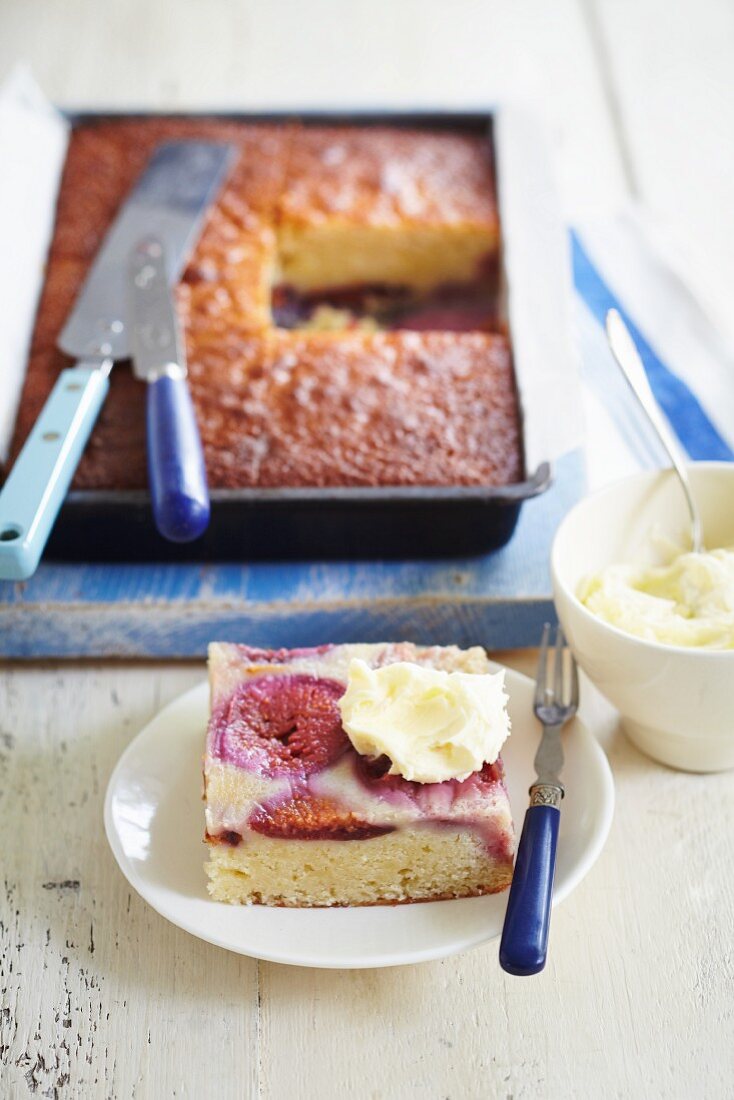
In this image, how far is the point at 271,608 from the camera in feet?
6.73

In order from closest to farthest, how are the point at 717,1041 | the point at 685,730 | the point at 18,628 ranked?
the point at 717,1041
the point at 685,730
the point at 18,628

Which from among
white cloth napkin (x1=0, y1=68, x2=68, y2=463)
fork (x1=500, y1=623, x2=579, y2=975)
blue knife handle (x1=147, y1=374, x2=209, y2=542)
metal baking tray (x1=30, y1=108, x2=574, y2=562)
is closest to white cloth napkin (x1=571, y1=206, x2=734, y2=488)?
metal baking tray (x1=30, y1=108, x2=574, y2=562)

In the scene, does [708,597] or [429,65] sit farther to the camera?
[429,65]

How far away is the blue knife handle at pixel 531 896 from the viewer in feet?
4.48

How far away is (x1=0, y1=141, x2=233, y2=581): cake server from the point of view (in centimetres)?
179

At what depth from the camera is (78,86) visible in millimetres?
3840

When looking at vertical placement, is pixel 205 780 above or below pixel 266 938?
above

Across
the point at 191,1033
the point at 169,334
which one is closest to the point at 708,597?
the point at 191,1033

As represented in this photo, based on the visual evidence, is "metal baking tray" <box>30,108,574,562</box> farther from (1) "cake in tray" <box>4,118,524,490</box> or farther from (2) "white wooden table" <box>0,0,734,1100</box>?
(2) "white wooden table" <box>0,0,734,1100</box>

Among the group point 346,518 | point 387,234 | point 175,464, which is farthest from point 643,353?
point 175,464

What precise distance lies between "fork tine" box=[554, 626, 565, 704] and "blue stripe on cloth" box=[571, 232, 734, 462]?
740mm

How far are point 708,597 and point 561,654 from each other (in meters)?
0.26

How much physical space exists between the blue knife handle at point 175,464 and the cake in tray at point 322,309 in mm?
108

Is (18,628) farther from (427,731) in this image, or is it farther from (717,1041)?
(717,1041)
